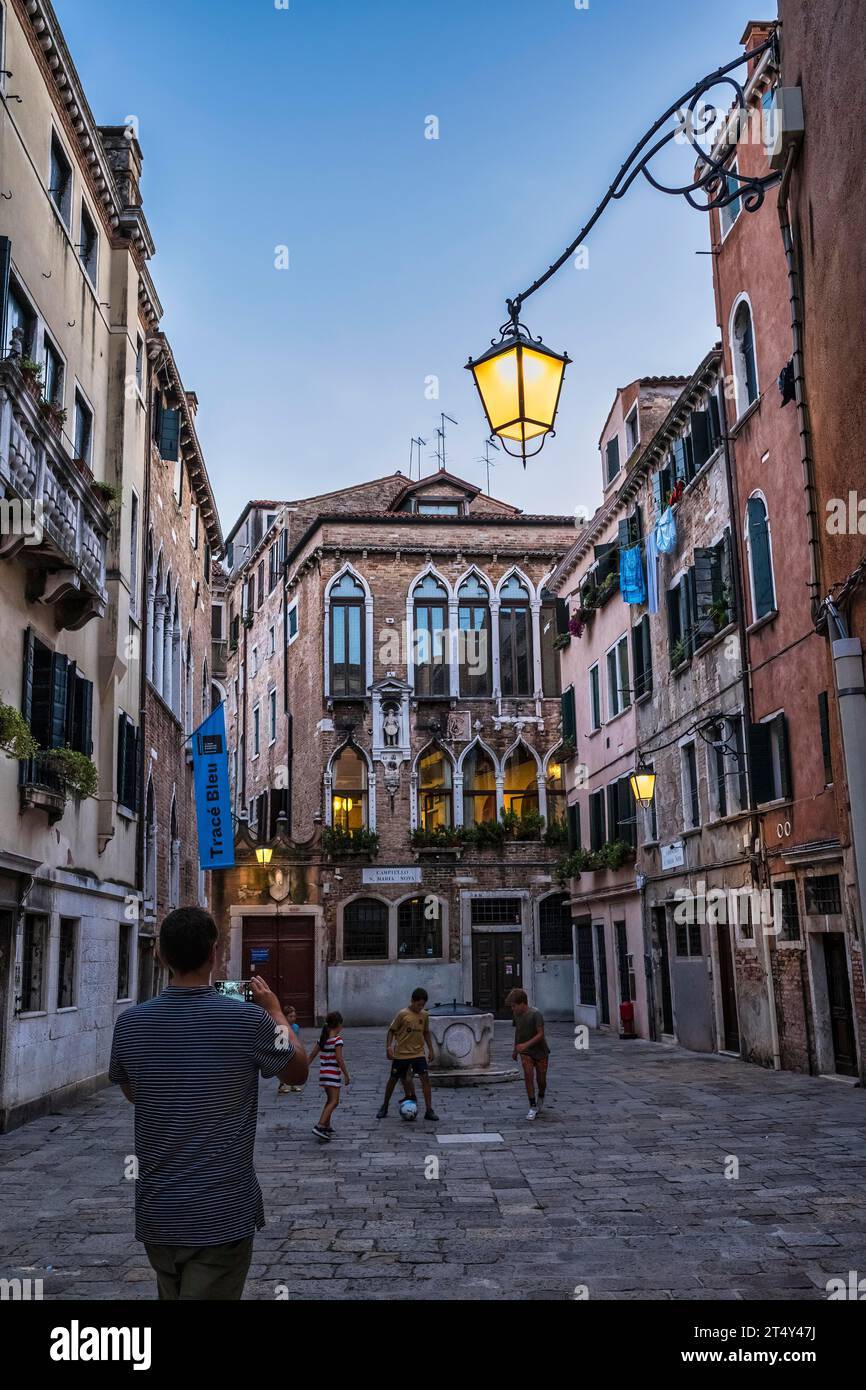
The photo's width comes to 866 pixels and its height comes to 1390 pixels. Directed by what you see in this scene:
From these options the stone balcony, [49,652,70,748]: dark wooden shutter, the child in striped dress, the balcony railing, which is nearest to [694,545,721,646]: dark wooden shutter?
the stone balcony

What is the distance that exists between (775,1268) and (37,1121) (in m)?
10.1

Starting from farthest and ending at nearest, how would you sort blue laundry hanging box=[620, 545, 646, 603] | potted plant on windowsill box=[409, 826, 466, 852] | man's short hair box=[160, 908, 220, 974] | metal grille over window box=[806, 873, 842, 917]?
potted plant on windowsill box=[409, 826, 466, 852] → blue laundry hanging box=[620, 545, 646, 603] → metal grille over window box=[806, 873, 842, 917] → man's short hair box=[160, 908, 220, 974]

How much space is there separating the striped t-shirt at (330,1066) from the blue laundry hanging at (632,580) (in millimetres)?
13890

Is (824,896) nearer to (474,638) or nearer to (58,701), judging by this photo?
(58,701)

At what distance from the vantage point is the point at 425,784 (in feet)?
120

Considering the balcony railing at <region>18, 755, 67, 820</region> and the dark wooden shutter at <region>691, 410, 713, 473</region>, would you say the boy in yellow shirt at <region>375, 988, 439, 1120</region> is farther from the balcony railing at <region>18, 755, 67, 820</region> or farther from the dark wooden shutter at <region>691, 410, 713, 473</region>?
the dark wooden shutter at <region>691, 410, 713, 473</region>

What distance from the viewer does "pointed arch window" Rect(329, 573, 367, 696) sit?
36.8m

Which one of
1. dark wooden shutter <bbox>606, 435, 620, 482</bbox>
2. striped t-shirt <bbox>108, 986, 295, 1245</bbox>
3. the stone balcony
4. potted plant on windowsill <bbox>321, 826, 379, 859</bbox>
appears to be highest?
dark wooden shutter <bbox>606, 435, 620, 482</bbox>

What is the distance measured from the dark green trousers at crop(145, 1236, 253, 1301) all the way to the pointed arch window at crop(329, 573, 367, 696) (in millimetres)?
32579

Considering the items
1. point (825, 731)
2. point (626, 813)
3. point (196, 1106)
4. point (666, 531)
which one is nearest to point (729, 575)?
point (666, 531)

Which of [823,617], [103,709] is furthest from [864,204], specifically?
[103,709]

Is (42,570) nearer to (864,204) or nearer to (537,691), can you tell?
(864,204)

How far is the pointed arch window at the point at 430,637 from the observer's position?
1464 inches

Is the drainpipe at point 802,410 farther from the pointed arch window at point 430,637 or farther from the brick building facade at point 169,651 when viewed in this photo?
the pointed arch window at point 430,637
